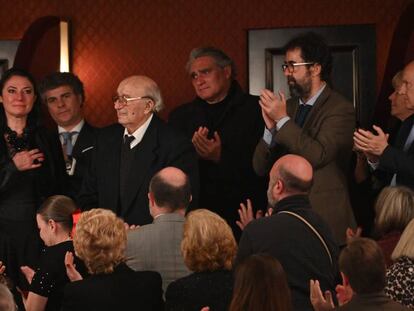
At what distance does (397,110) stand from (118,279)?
2.80 meters

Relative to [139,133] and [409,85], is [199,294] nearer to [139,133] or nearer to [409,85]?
[139,133]

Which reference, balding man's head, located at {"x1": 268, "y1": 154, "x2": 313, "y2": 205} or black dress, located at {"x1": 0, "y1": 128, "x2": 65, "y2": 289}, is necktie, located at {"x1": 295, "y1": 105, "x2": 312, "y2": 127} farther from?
black dress, located at {"x1": 0, "y1": 128, "x2": 65, "y2": 289}

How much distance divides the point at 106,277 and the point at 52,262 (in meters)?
0.61

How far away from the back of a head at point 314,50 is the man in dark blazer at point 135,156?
819 mm

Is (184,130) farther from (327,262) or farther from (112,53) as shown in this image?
(327,262)

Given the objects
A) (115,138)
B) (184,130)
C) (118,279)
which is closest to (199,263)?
(118,279)

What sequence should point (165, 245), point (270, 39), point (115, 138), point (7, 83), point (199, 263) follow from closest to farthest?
point (199, 263) → point (165, 245) → point (115, 138) → point (7, 83) → point (270, 39)

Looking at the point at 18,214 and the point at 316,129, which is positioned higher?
the point at 316,129

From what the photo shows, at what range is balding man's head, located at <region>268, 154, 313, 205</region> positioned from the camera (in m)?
4.50

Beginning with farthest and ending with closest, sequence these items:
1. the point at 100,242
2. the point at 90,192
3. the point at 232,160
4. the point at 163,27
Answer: the point at 163,27 → the point at 232,160 → the point at 90,192 → the point at 100,242

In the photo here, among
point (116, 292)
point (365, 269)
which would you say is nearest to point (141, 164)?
point (116, 292)

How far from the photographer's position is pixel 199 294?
4.17m

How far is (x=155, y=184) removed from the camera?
4852 millimetres

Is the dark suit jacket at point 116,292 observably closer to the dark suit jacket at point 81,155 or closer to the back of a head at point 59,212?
the back of a head at point 59,212
